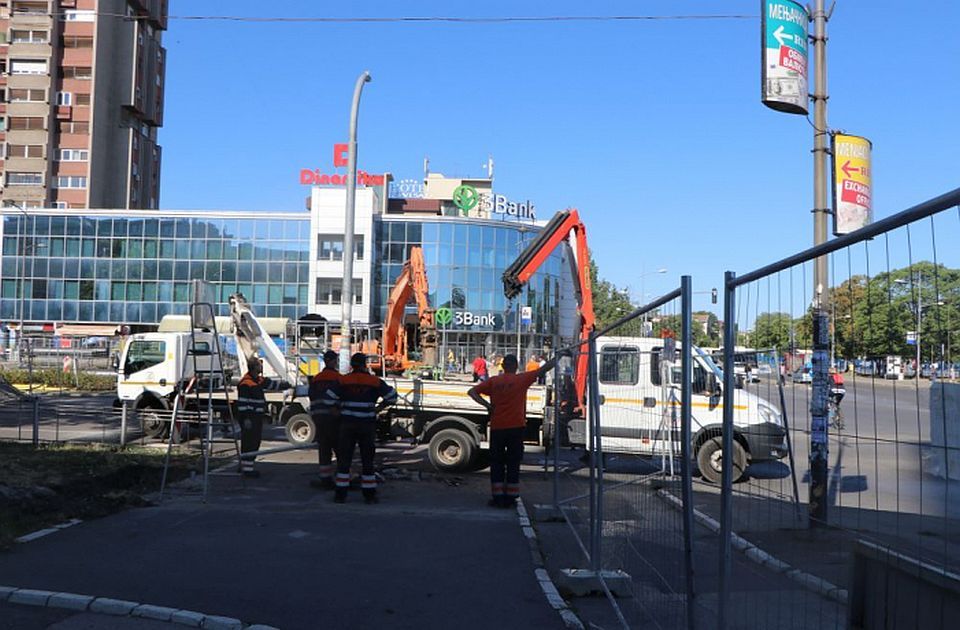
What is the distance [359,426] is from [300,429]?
6.50m

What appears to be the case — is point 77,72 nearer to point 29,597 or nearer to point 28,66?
point 28,66

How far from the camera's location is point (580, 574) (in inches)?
283

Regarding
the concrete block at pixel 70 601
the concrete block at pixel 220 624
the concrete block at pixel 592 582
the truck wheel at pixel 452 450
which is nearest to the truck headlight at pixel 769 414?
the concrete block at pixel 592 582

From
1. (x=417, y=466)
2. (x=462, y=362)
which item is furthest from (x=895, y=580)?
(x=462, y=362)

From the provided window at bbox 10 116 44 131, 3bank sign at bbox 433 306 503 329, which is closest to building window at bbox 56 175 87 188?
window at bbox 10 116 44 131

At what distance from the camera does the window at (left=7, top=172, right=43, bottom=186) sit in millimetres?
70375

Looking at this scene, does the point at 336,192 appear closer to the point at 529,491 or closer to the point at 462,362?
the point at 462,362

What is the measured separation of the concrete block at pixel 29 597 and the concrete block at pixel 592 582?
3.79 m

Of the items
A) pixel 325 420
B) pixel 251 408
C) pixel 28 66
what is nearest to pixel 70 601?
pixel 325 420

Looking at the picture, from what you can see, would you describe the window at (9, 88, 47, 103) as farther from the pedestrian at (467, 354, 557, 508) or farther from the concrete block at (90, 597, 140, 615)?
the concrete block at (90, 597, 140, 615)

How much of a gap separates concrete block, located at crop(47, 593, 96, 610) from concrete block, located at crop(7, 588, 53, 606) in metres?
0.05

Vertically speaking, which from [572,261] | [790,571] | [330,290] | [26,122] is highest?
[26,122]

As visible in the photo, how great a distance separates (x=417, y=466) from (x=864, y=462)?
12.5 meters

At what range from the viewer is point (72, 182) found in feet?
233
